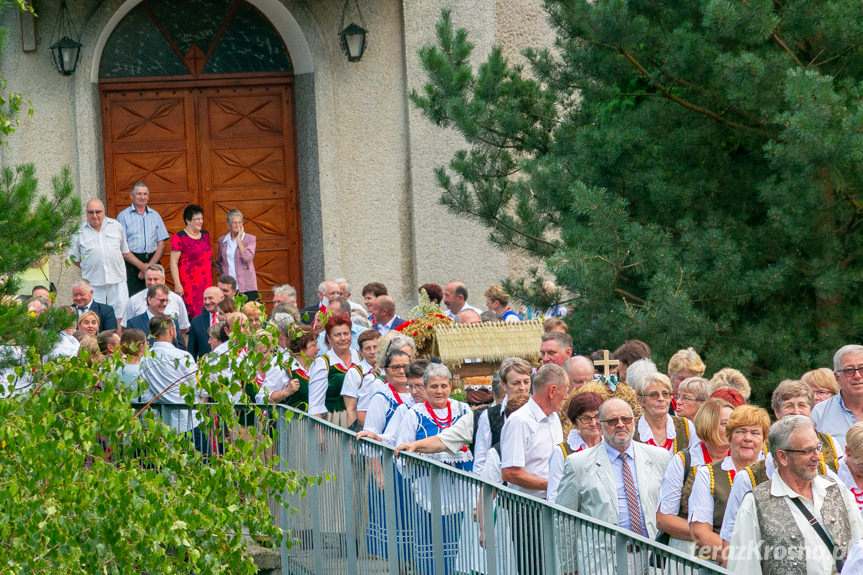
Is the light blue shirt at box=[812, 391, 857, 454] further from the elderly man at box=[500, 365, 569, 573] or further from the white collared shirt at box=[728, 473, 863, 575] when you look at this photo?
the white collared shirt at box=[728, 473, 863, 575]

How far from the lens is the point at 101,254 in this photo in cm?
1505

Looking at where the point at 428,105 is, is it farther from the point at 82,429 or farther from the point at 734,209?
the point at 82,429

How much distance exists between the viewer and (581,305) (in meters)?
12.1

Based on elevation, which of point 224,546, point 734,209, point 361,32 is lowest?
point 224,546

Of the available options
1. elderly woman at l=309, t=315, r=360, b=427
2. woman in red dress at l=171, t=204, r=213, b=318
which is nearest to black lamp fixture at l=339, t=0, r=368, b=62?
woman in red dress at l=171, t=204, r=213, b=318

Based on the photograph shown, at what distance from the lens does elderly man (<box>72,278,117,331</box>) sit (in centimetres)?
1393

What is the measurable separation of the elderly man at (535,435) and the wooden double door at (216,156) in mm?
10444

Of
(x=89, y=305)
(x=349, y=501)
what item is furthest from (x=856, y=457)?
(x=89, y=305)

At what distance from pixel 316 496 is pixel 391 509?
144 cm

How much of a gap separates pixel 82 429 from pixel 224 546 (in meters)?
1.08

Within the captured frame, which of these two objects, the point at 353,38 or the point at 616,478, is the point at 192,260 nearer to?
the point at 353,38

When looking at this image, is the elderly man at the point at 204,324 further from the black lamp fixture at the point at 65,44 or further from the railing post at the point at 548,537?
the railing post at the point at 548,537

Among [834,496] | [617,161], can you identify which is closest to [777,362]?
[617,161]

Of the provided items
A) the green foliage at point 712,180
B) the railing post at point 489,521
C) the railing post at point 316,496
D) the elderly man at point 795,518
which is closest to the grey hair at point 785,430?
the elderly man at point 795,518
